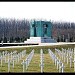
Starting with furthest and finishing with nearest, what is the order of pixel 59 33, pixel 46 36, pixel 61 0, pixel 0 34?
1. pixel 59 33
2. pixel 0 34
3. pixel 46 36
4. pixel 61 0

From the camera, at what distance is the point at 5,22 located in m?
95.9

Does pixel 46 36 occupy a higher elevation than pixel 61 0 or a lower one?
lower

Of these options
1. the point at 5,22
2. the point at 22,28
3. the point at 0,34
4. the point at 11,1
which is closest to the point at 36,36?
the point at 0,34

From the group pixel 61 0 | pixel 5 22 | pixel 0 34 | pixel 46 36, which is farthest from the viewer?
pixel 5 22

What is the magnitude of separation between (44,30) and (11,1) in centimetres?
5354

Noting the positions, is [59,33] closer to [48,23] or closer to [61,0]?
[48,23]

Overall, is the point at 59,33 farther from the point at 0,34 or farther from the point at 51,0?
the point at 51,0

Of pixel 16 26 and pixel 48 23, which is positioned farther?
pixel 16 26

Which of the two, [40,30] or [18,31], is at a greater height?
[40,30]

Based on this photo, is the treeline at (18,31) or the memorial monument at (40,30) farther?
the treeline at (18,31)

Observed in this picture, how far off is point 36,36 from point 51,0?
52.6m

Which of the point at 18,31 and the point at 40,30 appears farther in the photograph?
the point at 18,31

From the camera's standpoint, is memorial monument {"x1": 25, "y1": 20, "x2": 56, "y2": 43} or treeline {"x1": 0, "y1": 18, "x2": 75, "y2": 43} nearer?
memorial monument {"x1": 25, "y1": 20, "x2": 56, "y2": 43}

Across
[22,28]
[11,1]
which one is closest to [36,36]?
[22,28]
